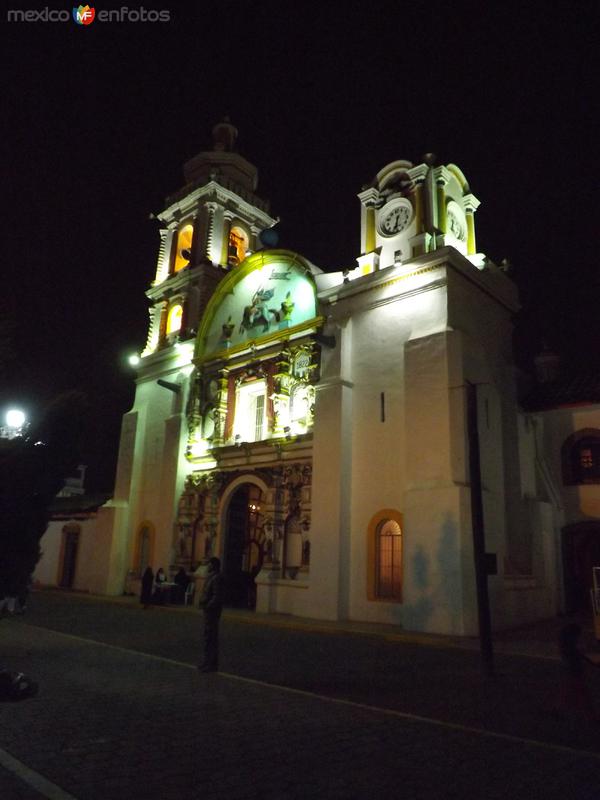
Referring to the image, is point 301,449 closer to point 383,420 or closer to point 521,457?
point 383,420

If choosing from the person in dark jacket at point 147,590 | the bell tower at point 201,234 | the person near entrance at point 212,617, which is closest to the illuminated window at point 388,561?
the person in dark jacket at point 147,590

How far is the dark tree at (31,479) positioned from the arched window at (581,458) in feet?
56.6

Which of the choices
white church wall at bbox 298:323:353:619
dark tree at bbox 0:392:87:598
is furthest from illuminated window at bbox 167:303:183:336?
dark tree at bbox 0:392:87:598

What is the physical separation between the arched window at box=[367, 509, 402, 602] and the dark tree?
11303mm

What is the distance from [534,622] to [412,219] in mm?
13134

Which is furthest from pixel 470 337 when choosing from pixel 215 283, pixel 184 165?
pixel 184 165

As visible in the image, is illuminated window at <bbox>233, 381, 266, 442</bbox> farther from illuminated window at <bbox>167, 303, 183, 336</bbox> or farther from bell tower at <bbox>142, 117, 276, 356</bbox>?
illuminated window at <bbox>167, 303, 183, 336</bbox>

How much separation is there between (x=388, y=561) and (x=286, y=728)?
36.9 feet

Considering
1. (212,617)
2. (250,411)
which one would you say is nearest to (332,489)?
(250,411)

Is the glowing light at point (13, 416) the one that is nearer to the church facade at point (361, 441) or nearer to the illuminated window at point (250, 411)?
the church facade at point (361, 441)

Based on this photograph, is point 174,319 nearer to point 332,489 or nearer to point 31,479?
point 332,489

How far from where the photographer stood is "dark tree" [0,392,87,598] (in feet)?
22.1

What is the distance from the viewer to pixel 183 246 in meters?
29.5

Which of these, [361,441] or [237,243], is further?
[237,243]
